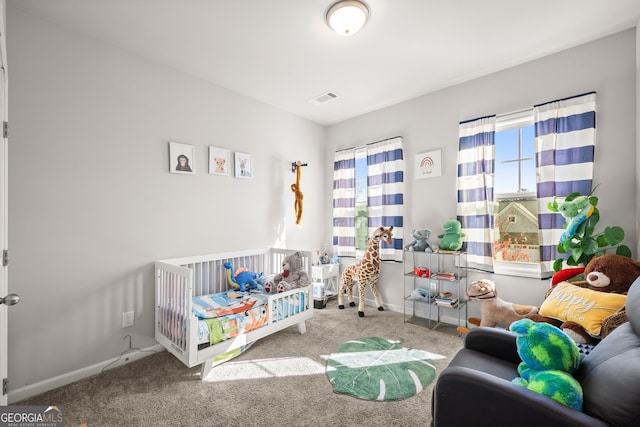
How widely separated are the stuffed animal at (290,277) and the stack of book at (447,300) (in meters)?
1.32

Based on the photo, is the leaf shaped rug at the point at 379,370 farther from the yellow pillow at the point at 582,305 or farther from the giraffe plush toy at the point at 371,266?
the yellow pillow at the point at 582,305

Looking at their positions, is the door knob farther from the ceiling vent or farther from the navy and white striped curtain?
the navy and white striped curtain

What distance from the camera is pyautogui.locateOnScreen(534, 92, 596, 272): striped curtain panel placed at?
2.21m

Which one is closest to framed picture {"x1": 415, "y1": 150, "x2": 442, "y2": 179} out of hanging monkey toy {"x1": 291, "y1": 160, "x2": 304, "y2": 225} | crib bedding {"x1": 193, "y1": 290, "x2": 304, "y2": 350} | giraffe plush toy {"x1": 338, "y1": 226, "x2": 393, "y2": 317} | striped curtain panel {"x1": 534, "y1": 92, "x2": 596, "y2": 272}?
giraffe plush toy {"x1": 338, "y1": 226, "x2": 393, "y2": 317}

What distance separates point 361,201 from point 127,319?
110 inches

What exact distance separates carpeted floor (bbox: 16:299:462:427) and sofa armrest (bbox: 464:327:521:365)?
1.75ft

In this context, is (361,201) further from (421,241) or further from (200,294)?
(200,294)

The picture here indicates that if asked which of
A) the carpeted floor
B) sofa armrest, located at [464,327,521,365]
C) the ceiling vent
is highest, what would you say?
the ceiling vent

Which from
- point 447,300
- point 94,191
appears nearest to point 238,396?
point 94,191

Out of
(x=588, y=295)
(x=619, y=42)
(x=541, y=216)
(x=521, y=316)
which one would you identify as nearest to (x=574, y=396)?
(x=588, y=295)

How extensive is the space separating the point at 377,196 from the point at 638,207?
2.18 meters

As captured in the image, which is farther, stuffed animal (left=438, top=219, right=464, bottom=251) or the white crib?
stuffed animal (left=438, top=219, right=464, bottom=251)

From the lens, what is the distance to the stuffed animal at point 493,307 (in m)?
2.31

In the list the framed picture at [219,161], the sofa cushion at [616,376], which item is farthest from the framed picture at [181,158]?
the sofa cushion at [616,376]
